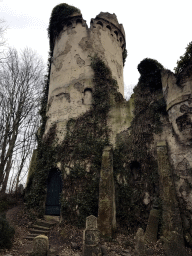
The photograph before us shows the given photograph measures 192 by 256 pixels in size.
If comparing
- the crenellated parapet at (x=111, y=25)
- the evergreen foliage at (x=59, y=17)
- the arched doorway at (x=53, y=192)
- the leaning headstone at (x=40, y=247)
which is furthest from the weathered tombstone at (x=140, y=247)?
the evergreen foliage at (x=59, y=17)

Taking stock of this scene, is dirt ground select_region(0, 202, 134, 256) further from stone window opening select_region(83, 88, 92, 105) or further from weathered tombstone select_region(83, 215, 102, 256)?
stone window opening select_region(83, 88, 92, 105)

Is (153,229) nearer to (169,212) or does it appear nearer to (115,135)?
(169,212)

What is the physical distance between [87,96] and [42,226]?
7.78 m

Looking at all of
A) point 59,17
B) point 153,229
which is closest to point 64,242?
point 153,229

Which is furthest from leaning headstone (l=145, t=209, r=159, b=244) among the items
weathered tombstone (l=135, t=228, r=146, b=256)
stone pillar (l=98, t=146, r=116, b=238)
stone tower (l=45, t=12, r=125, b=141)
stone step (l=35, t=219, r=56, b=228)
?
stone tower (l=45, t=12, r=125, b=141)

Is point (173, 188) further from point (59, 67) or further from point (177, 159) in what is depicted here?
point (59, 67)

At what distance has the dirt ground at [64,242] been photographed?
6.56 m

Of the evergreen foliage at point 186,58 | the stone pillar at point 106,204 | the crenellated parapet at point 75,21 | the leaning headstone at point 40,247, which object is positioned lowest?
the leaning headstone at point 40,247

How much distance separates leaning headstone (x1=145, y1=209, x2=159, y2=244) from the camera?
280 inches

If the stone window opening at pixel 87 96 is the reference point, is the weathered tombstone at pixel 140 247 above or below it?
below

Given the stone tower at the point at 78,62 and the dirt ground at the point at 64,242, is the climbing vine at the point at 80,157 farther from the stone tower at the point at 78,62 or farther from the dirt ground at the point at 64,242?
the dirt ground at the point at 64,242

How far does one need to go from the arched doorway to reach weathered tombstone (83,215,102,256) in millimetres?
4223

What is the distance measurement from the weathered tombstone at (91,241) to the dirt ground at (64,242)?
79cm

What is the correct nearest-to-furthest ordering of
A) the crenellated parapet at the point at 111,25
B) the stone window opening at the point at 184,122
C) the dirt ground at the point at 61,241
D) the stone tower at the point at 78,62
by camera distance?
the dirt ground at the point at 61,241
the stone window opening at the point at 184,122
the stone tower at the point at 78,62
the crenellated parapet at the point at 111,25
